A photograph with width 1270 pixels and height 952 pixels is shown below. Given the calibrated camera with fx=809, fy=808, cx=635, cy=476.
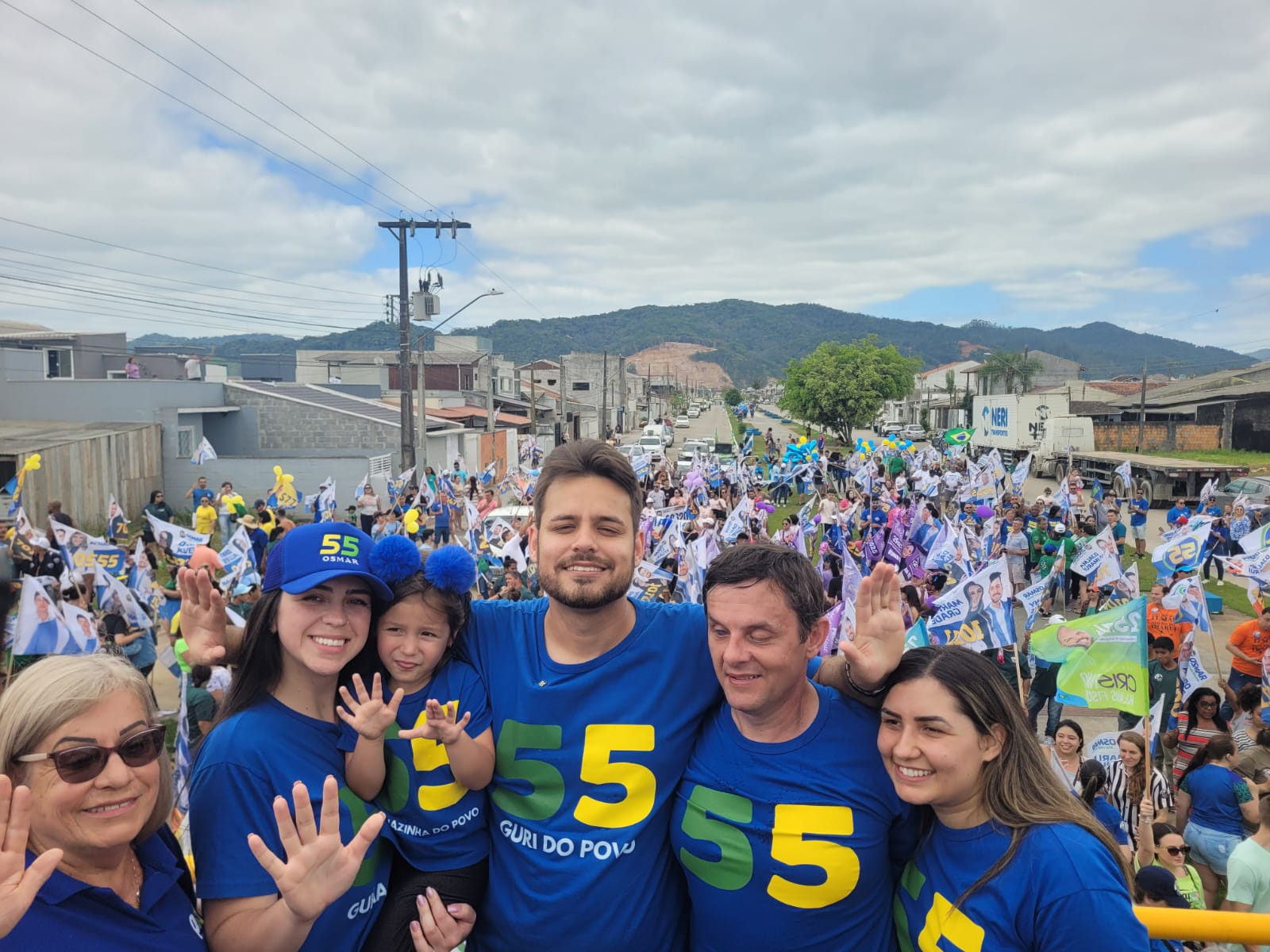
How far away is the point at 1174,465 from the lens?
1005 inches

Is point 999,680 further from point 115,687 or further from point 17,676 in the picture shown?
point 17,676

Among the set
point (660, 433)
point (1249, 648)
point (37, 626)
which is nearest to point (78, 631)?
point (37, 626)

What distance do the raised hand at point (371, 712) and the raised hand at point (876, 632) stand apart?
4.36ft

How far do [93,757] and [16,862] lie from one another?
310 millimetres

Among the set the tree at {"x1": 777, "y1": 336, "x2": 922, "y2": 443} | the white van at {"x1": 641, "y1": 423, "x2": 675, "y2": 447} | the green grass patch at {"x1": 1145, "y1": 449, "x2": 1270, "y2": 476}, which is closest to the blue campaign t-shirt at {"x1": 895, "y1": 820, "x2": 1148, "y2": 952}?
the green grass patch at {"x1": 1145, "y1": 449, "x2": 1270, "y2": 476}

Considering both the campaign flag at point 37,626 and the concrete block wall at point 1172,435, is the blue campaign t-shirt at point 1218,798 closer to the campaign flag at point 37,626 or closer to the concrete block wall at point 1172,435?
the campaign flag at point 37,626

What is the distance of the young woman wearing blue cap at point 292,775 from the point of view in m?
2.08

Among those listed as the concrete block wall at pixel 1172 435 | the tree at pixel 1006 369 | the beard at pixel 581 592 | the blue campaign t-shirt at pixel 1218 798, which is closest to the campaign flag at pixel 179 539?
the beard at pixel 581 592

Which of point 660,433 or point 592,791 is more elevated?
point 592,791

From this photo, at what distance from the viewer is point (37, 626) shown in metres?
7.18

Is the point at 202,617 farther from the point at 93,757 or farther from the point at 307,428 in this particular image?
the point at 307,428

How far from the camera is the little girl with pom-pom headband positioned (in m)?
2.42

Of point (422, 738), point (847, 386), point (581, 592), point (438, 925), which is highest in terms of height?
point (847, 386)

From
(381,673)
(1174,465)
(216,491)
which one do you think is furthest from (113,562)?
(1174,465)
